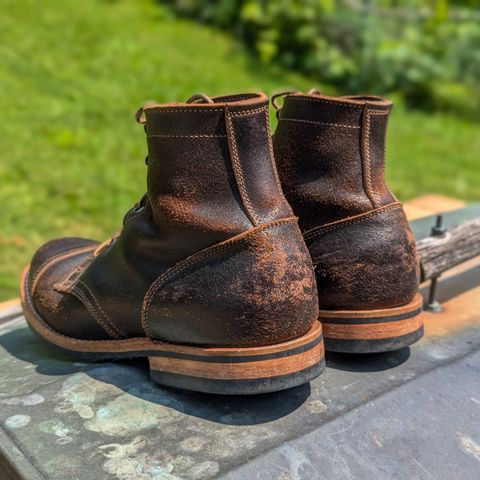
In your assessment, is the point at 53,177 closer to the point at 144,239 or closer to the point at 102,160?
the point at 102,160

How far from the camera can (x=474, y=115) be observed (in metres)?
5.78

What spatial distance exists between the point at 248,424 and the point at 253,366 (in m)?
0.10

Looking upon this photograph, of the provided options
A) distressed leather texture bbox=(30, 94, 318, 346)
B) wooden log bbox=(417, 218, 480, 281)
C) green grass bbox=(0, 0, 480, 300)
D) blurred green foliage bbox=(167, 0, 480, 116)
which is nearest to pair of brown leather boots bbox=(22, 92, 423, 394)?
distressed leather texture bbox=(30, 94, 318, 346)

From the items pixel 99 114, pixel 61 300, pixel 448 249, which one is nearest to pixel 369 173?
pixel 448 249

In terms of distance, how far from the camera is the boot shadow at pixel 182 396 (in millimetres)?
1123

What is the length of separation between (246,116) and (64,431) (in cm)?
55

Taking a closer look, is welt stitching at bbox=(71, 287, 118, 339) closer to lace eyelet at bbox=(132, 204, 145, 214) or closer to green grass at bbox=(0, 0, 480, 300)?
lace eyelet at bbox=(132, 204, 145, 214)

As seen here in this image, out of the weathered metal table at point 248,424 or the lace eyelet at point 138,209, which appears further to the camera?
the lace eyelet at point 138,209

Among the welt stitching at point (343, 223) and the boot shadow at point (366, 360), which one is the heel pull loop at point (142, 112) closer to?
the welt stitching at point (343, 223)

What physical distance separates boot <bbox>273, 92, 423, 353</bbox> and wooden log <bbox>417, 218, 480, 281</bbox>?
23 centimetres

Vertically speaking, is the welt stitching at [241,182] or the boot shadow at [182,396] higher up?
the welt stitching at [241,182]

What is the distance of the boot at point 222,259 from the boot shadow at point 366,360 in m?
0.16

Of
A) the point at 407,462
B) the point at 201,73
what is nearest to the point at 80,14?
the point at 201,73

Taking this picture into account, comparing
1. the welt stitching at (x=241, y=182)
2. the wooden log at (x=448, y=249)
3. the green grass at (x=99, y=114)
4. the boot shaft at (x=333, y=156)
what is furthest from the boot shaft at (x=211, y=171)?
the green grass at (x=99, y=114)
